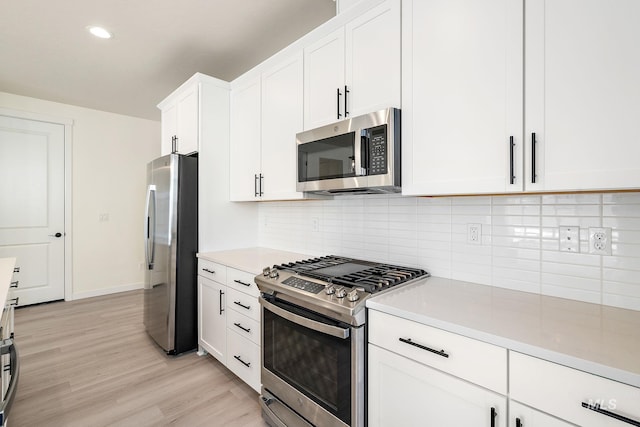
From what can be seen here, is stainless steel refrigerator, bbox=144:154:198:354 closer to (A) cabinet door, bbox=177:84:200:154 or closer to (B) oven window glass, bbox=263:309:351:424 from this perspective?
(A) cabinet door, bbox=177:84:200:154

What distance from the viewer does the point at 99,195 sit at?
14.9 feet

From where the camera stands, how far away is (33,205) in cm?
406

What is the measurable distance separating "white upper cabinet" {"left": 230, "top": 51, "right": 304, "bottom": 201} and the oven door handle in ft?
2.58

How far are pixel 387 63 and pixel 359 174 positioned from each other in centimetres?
60

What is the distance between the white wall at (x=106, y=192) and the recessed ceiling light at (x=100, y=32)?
7.64 ft

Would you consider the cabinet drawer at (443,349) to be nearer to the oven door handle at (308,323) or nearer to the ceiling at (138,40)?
the oven door handle at (308,323)

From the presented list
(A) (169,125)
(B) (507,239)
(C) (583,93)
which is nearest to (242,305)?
(B) (507,239)

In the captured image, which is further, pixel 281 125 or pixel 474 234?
pixel 281 125

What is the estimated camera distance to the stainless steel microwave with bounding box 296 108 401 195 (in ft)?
5.18

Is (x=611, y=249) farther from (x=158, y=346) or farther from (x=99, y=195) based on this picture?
(x=99, y=195)

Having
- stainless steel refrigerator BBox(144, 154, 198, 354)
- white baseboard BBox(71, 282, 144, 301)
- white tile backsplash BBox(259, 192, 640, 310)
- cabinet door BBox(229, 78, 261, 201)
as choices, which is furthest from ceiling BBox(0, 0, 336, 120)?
white baseboard BBox(71, 282, 144, 301)

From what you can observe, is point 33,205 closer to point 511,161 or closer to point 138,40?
point 138,40

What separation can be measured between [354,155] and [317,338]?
975mm

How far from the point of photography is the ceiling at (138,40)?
7.38ft
